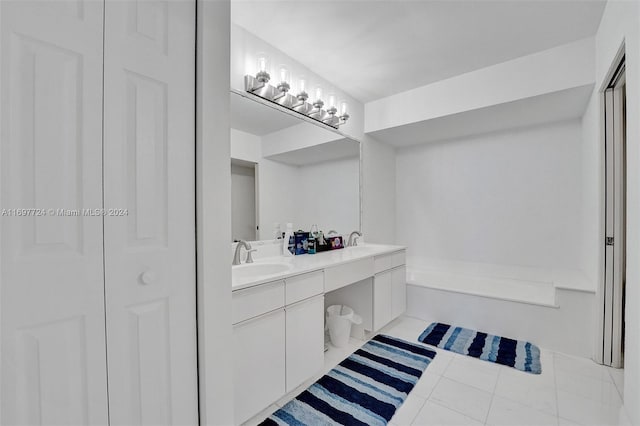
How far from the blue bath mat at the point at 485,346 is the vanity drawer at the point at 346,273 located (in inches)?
33.4

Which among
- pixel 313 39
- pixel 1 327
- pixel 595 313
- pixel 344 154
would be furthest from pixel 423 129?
pixel 1 327

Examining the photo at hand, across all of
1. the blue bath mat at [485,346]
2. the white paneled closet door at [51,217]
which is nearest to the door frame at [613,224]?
the blue bath mat at [485,346]

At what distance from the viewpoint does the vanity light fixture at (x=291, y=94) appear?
2.03 meters

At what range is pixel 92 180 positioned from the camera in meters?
0.87

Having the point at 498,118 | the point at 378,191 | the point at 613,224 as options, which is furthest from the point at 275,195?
the point at 613,224

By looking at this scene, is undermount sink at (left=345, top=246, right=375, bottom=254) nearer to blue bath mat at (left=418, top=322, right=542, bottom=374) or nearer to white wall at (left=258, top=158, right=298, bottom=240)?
white wall at (left=258, top=158, right=298, bottom=240)

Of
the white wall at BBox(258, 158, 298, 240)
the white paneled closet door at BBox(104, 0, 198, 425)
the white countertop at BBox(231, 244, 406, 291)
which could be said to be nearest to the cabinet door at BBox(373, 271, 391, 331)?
the white countertop at BBox(231, 244, 406, 291)

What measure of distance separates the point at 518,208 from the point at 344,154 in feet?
6.31

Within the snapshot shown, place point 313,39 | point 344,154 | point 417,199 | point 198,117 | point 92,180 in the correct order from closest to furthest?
point 92,180, point 198,117, point 313,39, point 344,154, point 417,199

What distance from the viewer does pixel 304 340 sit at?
5.74ft

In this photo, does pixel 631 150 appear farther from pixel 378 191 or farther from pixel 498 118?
pixel 378 191

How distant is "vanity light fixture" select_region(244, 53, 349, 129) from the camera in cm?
203

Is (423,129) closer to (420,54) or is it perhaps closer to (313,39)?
(420,54)

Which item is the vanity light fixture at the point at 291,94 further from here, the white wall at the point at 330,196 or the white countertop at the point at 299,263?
the white countertop at the point at 299,263
